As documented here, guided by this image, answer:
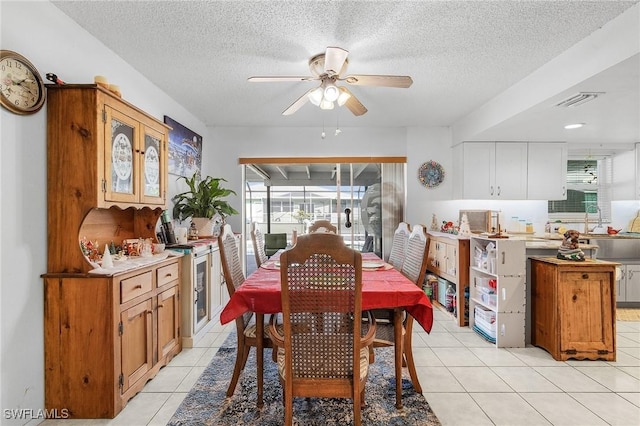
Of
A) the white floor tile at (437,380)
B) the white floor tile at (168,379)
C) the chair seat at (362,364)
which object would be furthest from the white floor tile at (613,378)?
the white floor tile at (168,379)

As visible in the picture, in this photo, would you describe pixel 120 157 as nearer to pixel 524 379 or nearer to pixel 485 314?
pixel 524 379

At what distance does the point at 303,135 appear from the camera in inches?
196

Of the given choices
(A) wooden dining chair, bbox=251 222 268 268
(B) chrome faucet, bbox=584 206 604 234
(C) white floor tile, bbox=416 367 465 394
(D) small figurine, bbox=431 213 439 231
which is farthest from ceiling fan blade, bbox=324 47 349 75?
(B) chrome faucet, bbox=584 206 604 234

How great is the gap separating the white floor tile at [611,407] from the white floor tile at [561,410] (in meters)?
0.06

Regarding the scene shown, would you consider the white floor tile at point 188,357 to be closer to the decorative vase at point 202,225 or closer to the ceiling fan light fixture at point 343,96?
the decorative vase at point 202,225

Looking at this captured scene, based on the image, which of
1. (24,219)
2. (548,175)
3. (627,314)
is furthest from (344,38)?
(627,314)

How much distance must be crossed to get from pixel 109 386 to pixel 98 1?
7.94ft

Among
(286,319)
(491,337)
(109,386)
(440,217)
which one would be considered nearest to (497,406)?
(491,337)

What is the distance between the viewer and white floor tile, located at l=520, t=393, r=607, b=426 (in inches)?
75.4

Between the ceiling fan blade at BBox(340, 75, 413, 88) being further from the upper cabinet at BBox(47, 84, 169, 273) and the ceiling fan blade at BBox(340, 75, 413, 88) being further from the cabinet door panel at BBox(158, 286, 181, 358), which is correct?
the cabinet door panel at BBox(158, 286, 181, 358)

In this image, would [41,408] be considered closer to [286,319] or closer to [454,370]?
[286,319]

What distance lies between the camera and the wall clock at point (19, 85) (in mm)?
1672

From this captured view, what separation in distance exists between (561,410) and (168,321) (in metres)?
2.93

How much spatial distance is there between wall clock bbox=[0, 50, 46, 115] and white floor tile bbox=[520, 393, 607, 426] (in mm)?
3622
